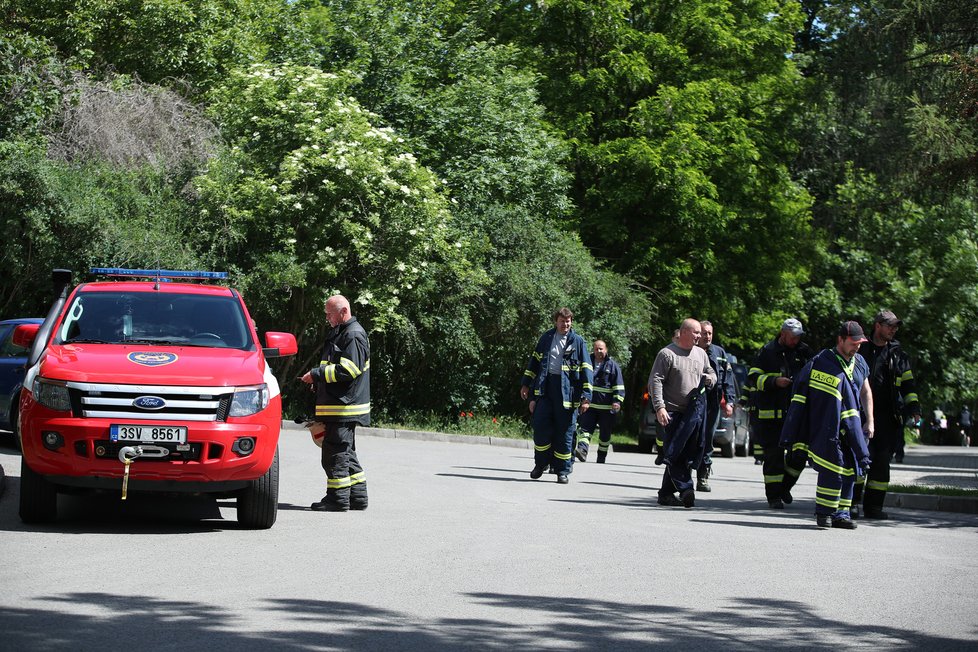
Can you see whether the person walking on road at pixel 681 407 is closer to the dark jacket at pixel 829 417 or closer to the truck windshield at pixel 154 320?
the dark jacket at pixel 829 417

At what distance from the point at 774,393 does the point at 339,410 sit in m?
4.83

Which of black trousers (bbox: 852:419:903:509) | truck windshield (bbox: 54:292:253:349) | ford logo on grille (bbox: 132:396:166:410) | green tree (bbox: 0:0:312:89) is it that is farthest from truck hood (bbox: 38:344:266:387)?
green tree (bbox: 0:0:312:89)

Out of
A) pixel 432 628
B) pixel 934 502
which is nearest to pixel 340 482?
pixel 432 628

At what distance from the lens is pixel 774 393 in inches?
539

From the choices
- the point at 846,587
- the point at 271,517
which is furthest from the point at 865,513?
the point at 271,517

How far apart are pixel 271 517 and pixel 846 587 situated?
435 centimetres

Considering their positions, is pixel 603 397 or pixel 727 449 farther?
pixel 727 449

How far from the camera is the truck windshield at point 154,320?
10367mm

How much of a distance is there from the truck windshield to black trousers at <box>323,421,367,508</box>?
1.30 m

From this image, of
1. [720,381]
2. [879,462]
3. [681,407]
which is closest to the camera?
[879,462]

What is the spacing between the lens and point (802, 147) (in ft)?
124

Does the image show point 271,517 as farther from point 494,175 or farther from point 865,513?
point 494,175

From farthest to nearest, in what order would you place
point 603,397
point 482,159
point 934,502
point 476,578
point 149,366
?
point 482,159 < point 603,397 < point 934,502 < point 149,366 < point 476,578

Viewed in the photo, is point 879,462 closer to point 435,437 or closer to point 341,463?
point 341,463
